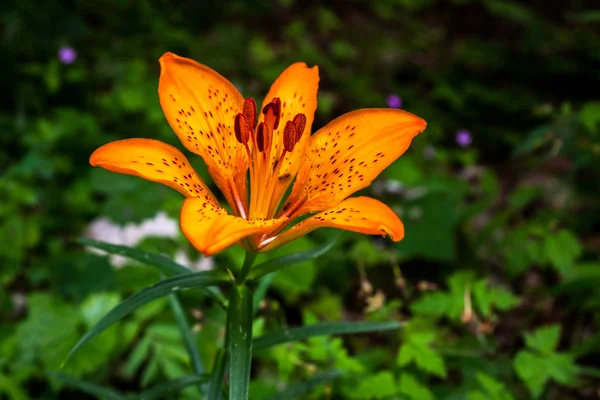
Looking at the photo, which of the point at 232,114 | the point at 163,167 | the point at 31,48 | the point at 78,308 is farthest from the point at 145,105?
the point at 163,167

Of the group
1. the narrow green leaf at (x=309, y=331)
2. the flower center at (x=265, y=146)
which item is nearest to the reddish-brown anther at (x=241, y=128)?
the flower center at (x=265, y=146)

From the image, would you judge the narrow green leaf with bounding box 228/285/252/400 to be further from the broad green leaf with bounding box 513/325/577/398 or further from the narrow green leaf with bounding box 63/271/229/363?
the broad green leaf with bounding box 513/325/577/398

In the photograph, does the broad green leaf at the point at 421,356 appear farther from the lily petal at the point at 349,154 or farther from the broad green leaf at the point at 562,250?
the broad green leaf at the point at 562,250

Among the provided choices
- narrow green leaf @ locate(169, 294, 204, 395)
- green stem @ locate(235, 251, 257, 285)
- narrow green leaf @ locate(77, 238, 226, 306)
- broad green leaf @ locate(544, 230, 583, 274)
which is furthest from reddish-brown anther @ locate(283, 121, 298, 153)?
broad green leaf @ locate(544, 230, 583, 274)

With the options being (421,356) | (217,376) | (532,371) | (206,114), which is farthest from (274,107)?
(532,371)

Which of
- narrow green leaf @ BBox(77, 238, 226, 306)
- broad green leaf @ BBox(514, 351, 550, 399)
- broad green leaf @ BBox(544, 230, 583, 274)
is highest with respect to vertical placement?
broad green leaf @ BBox(544, 230, 583, 274)

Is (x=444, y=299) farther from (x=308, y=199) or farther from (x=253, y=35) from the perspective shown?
(x=253, y=35)

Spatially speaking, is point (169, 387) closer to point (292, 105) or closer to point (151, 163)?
point (151, 163)

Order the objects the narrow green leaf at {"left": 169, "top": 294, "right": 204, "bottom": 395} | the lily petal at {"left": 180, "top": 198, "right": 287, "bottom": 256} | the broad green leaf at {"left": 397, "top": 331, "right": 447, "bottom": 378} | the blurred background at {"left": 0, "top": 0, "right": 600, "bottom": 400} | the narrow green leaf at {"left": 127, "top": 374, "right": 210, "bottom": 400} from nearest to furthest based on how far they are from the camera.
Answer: the lily petal at {"left": 180, "top": 198, "right": 287, "bottom": 256}
the narrow green leaf at {"left": 127, "top": 374, "right": 210, "bottom": 400}
the narrow green leaf at {"left": 169, "top": 294, "right": 204, "bottom": 395}
the broad green leaf at {"left": 397, "top": 331, "right": 447, "bottom": 378}
the blurred background at {"left": 0, "top": 0, "right": 600, "bottom": 400}
